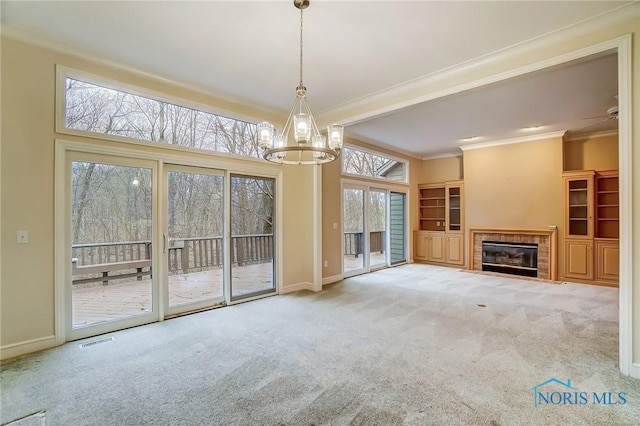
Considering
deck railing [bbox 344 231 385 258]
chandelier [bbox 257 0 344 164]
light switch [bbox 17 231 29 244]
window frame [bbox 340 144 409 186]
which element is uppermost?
window frame [bbox 340 144 409 186]

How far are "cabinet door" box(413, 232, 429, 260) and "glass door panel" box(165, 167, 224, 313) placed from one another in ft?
19.0

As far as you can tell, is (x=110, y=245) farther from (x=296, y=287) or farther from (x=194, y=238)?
(x=296, y=287)

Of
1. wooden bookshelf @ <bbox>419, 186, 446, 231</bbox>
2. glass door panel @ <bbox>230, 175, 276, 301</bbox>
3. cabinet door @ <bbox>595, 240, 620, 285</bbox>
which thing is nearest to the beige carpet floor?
glass door panel @ <bbox>230, 175, 276, 301</bbox>

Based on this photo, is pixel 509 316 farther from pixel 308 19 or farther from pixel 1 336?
pixel 1 336

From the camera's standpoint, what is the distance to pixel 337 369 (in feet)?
8.56

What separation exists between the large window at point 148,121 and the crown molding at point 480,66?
5.71 feet

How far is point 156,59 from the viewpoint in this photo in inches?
131

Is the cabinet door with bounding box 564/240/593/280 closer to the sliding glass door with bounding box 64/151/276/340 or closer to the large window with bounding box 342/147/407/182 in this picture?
the large window with bounding box 342/147/407/182

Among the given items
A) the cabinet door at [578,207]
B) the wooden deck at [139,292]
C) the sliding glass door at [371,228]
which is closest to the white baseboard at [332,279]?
the sliding glass door at [371,228]

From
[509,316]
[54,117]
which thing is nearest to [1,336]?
[54,117]

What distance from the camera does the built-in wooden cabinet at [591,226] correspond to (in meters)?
5.76

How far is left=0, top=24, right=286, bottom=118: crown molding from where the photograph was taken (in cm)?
285

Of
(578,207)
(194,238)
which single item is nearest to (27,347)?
(194,238)

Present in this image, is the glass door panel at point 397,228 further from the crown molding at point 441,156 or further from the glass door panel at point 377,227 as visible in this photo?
the crown molding at point 441,156
